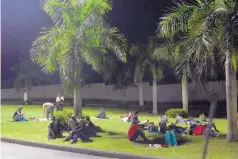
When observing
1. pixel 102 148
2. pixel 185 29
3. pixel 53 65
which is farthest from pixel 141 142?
pixel 53 65

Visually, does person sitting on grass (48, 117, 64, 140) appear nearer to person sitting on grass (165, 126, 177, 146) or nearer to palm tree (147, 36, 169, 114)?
person sitting on grass (165, 126, 177, 146)

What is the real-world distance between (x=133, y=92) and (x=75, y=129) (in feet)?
73.9

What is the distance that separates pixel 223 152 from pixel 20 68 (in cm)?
3433

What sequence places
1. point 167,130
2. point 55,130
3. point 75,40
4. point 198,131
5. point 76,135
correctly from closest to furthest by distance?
→ point 167,130, point 76,135, point 198,131, point 55,130, point 75,40

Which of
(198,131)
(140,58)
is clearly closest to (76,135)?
(198,131)

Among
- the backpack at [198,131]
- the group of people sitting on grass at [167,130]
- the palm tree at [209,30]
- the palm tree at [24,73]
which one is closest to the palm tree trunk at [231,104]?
the palm tree at [209,30]

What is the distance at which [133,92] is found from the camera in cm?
3734

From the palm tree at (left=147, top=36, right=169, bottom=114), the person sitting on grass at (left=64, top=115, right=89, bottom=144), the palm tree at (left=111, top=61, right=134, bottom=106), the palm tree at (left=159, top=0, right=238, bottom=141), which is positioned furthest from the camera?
the palm tree at (left=111, top=61, right=134, bottom=106)

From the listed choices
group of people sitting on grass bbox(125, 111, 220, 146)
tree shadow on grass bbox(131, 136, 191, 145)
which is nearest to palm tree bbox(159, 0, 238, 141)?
tree shadow on grass bbox(131, 136, 191, 145)

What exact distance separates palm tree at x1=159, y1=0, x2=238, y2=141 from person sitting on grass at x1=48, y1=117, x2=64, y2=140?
18.6ft

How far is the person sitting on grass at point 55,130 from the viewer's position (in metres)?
15.9

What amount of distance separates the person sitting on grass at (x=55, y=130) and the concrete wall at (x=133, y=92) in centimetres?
1502

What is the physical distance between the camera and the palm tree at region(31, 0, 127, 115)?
16594 mm

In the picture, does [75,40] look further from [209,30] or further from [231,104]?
[231,104]
